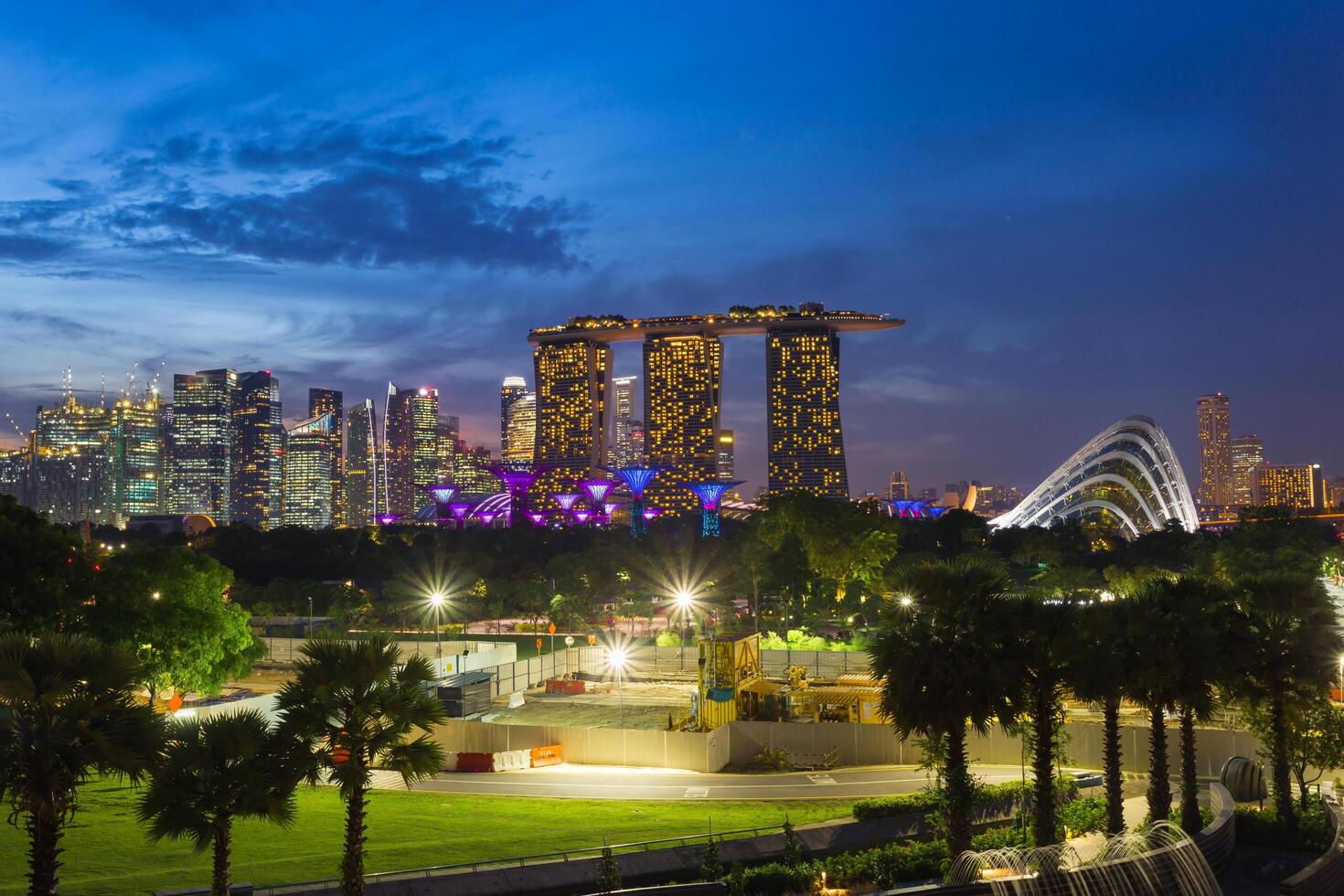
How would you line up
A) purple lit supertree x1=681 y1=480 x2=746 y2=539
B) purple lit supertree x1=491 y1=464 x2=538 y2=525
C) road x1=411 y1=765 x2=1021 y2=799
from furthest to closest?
purple lit supertree x1=491 y1=464 x2=538 y2=525, purple lit supertree x1=681 y1=480 x2=746 y2=539, road x1=411 y1=765 x2=1021 y2=799

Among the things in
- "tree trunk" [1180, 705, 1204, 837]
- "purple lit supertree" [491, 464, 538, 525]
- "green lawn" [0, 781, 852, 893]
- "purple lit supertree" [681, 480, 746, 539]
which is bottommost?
"green lawn" [0, 781, 852, 893]

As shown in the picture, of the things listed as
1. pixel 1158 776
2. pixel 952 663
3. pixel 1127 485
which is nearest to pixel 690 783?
pixel 1158 776

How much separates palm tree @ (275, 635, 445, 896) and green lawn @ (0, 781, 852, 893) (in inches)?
191

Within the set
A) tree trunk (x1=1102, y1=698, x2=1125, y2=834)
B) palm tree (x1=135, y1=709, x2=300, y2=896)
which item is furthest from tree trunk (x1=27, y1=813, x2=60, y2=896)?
tree trunk (x1=1102, y1=698, x2=1125, y2=834)

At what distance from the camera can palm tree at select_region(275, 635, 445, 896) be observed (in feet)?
54.3

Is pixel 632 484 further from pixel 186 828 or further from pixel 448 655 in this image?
pixel 186 828

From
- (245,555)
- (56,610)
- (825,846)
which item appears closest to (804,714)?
(825,846)

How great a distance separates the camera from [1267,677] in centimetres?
2386

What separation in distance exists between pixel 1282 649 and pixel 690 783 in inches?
631

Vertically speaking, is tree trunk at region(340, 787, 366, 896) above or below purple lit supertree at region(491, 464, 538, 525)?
below

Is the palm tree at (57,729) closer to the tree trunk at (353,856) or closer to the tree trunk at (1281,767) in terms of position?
the tree trunk at (353,856)

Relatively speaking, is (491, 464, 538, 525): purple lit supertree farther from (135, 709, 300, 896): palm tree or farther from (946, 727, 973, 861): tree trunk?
(135, 709, 300, 896): palm tree

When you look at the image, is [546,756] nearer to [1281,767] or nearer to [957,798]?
[957,798]

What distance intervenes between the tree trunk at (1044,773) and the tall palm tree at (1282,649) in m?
5.53
